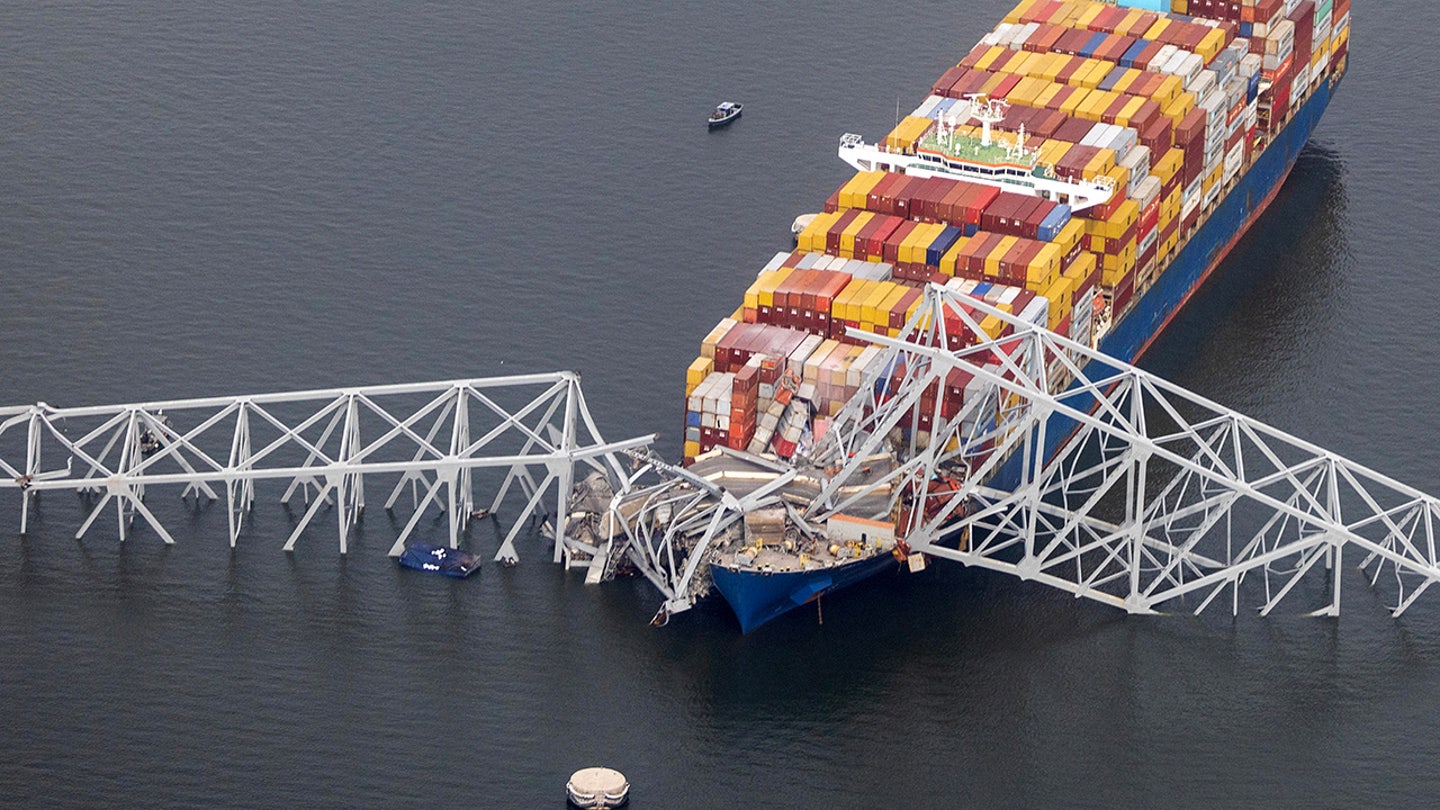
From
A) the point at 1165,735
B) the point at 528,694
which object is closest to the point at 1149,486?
the point at 1165,735

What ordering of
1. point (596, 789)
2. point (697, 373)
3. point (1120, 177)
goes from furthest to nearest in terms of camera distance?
point (1120, 177) → point (697, 373) → point (596, 789)

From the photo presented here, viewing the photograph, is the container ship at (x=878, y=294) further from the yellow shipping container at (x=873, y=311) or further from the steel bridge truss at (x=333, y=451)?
the steel bridge truss at (x=333, y=451)

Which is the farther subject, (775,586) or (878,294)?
(878,294)

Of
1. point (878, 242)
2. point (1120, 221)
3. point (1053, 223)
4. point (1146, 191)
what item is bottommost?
point (878, 242)

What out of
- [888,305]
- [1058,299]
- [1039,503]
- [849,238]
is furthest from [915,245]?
[1039,503]

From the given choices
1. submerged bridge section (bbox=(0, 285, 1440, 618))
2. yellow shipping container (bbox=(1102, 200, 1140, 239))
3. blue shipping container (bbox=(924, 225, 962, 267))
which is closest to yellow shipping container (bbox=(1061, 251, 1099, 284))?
yellow shipping container (bbox=(1102, 200, 1140, 239))

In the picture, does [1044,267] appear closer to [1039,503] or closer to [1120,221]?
[1120,221]

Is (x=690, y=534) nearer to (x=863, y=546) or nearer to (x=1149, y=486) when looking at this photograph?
(x=863, y=546)

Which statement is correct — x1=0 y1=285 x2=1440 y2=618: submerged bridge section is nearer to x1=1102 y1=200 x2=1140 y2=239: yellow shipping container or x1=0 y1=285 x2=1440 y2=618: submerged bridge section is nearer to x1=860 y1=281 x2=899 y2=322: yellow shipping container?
x1=860 y1=281 x2=899 y2=322: yellow shipping container
